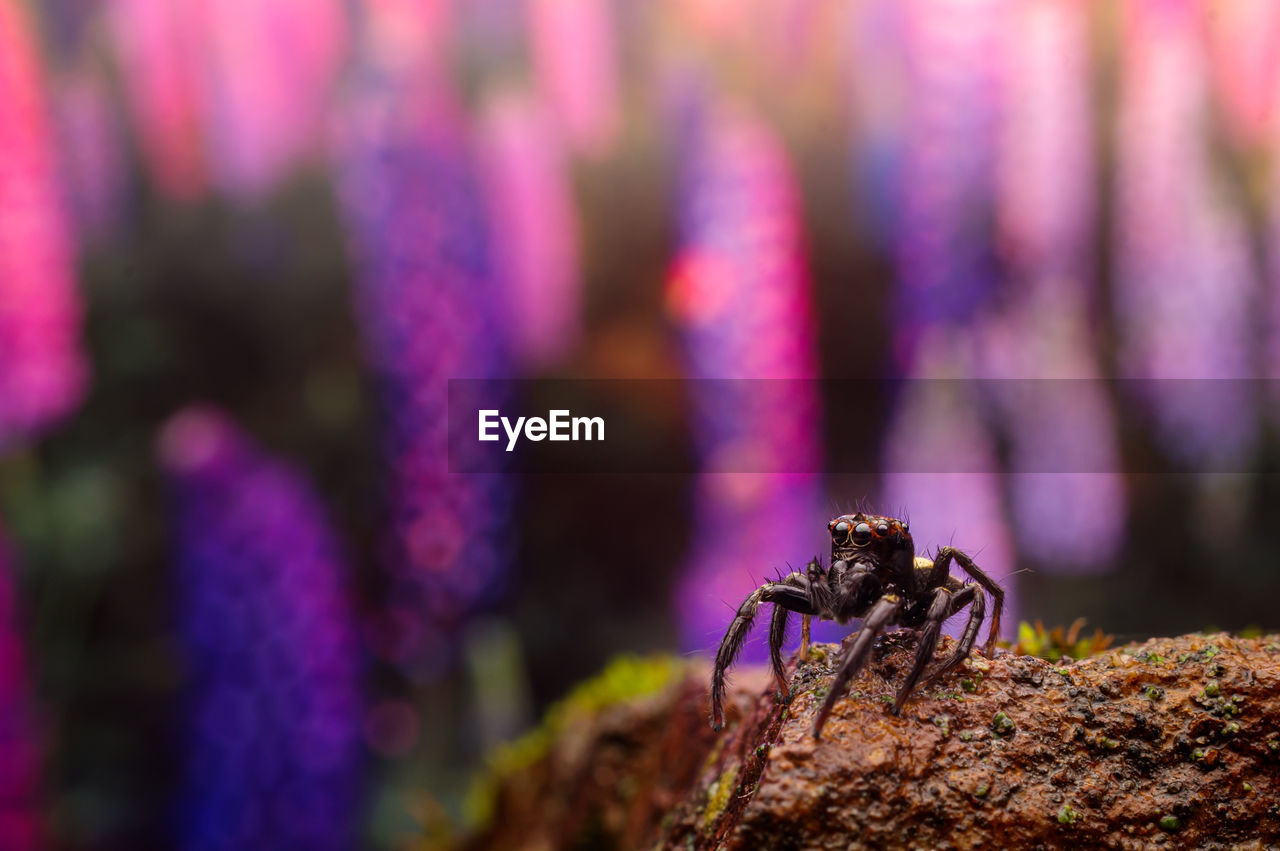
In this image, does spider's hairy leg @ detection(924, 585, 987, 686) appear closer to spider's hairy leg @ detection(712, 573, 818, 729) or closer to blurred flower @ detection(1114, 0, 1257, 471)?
spider's hairy leg @ detection(712, 573, 818, 729)

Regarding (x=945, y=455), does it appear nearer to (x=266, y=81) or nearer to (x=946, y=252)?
(x=946, y=252)

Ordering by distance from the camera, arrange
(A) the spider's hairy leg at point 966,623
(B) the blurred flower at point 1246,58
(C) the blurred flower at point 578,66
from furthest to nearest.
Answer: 1. (C) the blurred flower at point 578,66
2. (B) the blurred flower at point 1246,58
3. (A) the spider's hairy leg at point 966,623

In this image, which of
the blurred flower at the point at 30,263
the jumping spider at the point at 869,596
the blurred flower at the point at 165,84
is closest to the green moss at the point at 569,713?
the jumping spider at the point at 869,596

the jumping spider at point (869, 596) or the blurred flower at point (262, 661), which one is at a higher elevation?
the jumping spider at point (869, 596)

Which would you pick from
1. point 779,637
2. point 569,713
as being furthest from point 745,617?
point 569,713

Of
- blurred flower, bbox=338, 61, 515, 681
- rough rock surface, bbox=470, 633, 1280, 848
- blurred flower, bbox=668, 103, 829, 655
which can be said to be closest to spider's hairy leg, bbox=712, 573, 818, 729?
rough rock surface, bbox=470, 633, 1280, 848

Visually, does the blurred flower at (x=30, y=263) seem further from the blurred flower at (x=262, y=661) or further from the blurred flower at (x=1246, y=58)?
the blurred flower at (x=1246, y=58)

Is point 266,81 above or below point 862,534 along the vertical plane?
above

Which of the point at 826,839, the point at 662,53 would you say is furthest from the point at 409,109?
the point at 826,839
